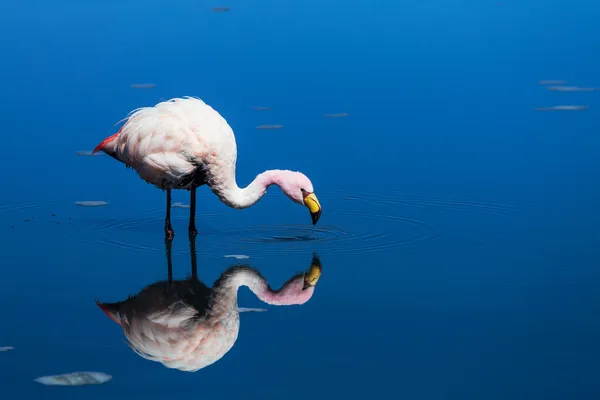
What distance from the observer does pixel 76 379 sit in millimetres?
4340

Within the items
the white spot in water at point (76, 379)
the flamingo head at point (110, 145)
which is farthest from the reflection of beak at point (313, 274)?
the flamingo head at point (110, 145)

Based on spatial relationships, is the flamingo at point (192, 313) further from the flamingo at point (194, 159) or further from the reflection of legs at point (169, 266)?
the flamingo at point (194, 159)

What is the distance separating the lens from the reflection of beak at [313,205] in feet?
21.4

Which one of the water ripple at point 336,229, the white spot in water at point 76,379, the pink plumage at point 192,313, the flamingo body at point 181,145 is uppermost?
the flamingo body at point 181,145

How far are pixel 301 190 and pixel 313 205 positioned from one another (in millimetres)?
135

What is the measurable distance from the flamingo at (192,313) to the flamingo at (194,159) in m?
0.71

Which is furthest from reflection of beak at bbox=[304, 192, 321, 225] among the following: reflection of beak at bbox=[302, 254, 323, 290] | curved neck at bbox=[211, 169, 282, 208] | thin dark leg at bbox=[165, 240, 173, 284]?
thin dark leg at bbox=[165, 240, 173, 284]

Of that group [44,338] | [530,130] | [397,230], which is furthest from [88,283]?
[530,130]

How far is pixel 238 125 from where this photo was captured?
9195mm

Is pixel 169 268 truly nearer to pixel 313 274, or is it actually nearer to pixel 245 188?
pixel 313 274

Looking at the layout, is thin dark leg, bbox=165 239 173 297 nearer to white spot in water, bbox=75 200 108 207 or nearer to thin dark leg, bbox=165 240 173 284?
A: thin dark leg, bbox=165 240 173 284

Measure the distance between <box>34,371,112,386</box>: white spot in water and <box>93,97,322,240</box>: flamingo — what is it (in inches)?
87.9

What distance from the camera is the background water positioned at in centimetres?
454

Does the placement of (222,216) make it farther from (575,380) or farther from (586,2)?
(586,2)
